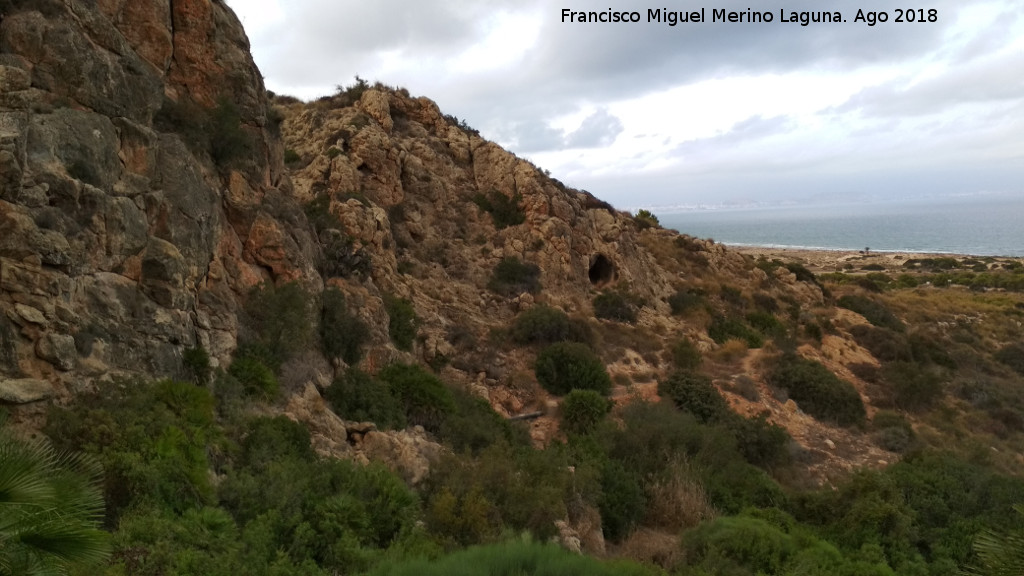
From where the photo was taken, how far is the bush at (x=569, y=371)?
53.3ft

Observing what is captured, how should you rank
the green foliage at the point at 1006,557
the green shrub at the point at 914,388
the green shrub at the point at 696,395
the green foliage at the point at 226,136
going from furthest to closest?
1. the green shrub at the point at 914,388
2. the green shrub at the point at 696,395
3. the green foliage at the point at 226,136
4. the green foliage at the point at 1006,557

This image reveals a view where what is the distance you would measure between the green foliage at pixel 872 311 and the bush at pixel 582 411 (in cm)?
1833

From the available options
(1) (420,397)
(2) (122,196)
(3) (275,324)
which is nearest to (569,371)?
(1) (420,397)

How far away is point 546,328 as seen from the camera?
59.8ft

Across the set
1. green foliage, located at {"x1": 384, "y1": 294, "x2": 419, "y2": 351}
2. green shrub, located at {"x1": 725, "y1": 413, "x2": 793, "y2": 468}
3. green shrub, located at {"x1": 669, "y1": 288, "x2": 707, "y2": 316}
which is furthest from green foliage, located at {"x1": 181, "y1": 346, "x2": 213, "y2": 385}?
green shrub, located at {"x1": 669, "y1": 288, "x2": 707, "y2": 316}

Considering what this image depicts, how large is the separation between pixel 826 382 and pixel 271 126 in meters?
16.1

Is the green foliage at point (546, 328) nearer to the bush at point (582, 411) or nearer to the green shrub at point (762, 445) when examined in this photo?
the bush at point (582, 411)

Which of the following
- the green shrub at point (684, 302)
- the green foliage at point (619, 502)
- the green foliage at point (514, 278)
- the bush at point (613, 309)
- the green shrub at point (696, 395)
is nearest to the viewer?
the green foliage at point (619, 502)

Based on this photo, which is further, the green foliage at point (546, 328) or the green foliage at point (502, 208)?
the green foliage at point (502, 208)

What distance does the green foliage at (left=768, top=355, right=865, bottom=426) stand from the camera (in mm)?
A: 17203

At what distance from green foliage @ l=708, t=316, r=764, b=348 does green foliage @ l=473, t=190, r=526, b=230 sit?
831cm

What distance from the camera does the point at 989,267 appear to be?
5856 cm

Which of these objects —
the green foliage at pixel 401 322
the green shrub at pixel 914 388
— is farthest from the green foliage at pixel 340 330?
the green shrub at pixel 914 388

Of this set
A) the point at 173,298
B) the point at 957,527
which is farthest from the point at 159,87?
the point at 957,527
